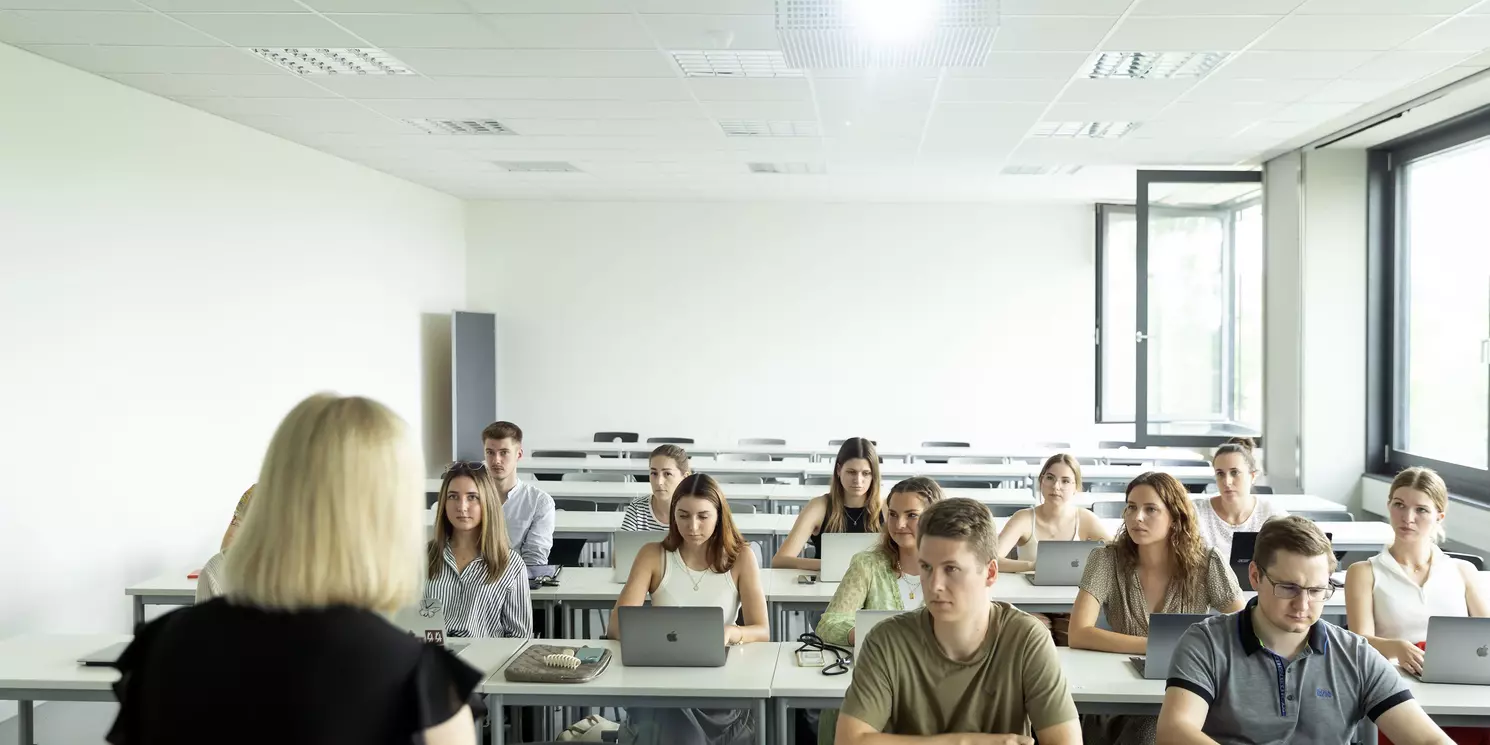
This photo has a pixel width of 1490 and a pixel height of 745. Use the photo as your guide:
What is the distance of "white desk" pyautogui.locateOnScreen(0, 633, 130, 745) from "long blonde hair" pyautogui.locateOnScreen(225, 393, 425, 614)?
231cm

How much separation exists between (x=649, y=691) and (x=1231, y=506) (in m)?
3.33

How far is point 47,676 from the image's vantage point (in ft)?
10.9

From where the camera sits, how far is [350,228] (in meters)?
9.13

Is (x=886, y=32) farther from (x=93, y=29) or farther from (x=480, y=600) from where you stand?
(x=93, y=29)

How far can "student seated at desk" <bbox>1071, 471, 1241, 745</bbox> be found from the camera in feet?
11.8

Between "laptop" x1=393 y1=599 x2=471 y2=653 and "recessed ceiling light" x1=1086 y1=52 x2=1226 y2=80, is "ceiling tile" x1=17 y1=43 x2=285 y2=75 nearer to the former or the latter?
"laptop" x1=393 y1=599 x2=471 y2=653

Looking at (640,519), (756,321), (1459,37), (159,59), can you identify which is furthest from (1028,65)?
(756,321)

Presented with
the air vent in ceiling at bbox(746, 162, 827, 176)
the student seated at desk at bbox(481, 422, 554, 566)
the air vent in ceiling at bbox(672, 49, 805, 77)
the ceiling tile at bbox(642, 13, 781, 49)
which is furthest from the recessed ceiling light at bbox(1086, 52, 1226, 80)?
the air vent in ceiling at bbox(746, 162, 827, 176)

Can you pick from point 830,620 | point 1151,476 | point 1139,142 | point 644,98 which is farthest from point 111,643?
point 1139,142

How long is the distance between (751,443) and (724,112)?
16.0 ft

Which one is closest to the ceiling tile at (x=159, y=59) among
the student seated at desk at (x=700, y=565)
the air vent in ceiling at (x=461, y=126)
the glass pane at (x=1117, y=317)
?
the air vent in ceiling at (x=461, y=126)

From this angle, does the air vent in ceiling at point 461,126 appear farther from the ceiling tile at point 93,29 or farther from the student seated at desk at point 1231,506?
the student seated at desk at point 1231,506

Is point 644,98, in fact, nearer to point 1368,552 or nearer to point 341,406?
point 1368,552

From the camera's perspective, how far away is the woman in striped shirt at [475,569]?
404 centimetres
